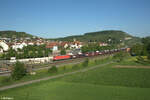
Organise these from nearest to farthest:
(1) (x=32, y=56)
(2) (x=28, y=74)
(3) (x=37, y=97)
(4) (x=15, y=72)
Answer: (3) (x=37, y=97), (4) (x=15, y=72), (2) (x=28, y=74), (1) (x=32, y=56)

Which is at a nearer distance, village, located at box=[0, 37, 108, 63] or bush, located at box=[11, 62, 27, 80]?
bush, located at box=[11, 62, 27, 80]

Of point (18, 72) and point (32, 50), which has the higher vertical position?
point (32, 50)

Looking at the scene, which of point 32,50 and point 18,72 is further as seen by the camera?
point 32,50

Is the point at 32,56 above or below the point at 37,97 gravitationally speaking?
above

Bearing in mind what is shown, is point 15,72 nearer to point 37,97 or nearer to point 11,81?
point 11,81

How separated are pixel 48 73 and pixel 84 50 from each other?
5164 cm

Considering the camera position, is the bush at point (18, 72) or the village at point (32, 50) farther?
the village at point (32, 50)

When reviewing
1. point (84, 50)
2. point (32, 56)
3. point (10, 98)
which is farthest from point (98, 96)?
point (84, 50)

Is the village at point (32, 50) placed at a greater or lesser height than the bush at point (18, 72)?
greater

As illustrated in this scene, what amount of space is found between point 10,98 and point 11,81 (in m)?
10.7

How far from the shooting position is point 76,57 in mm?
65438

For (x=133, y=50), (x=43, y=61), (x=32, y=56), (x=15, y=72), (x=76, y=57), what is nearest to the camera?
(x=15, y=72)

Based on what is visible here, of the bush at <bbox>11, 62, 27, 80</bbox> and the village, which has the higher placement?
the village

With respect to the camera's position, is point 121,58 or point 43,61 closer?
point 43,61
